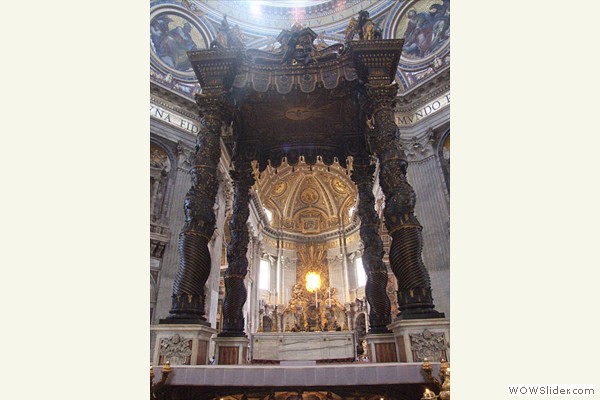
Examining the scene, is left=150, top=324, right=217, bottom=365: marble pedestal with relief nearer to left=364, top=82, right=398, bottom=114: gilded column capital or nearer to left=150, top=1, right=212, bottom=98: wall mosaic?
left=364, top=82, right=398, bottom=114: gilded column capital

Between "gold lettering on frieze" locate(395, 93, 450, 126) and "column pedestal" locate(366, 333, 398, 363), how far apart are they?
9.45 meters

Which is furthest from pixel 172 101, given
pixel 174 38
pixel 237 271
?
pixel 237 271

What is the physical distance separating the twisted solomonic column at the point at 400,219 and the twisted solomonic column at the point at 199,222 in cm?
218

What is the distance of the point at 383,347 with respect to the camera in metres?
5.11

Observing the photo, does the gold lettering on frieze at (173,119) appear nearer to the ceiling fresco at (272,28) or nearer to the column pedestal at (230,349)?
the ceiling fresco at (272,28)

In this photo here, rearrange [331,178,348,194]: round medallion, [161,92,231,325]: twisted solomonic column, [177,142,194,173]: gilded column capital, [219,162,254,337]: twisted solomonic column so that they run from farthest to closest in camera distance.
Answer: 1. [331,178,348,194]: round medallion
2. [177,142,194,173]: gilded column capital
3. [219,162,254,337]: twisted solomonic column
4. [161,92,231,325]: twisted solomonic column

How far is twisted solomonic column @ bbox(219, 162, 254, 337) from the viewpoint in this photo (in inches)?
237

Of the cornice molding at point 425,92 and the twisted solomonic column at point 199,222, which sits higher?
the cornice molding at point 425,92

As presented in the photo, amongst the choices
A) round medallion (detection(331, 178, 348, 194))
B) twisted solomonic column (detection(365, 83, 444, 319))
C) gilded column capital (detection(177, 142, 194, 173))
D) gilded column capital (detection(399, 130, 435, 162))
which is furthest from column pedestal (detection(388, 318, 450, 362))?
round medallion (detection(331, 178, 348, 194))

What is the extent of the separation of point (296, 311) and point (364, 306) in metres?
4.83

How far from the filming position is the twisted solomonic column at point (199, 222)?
3.69m

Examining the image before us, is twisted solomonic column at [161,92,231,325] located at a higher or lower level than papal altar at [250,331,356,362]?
higher

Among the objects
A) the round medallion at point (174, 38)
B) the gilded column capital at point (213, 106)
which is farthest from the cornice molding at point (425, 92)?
the gilded column capital at point (213, 106)

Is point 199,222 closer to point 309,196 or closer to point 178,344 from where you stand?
point 178,344
